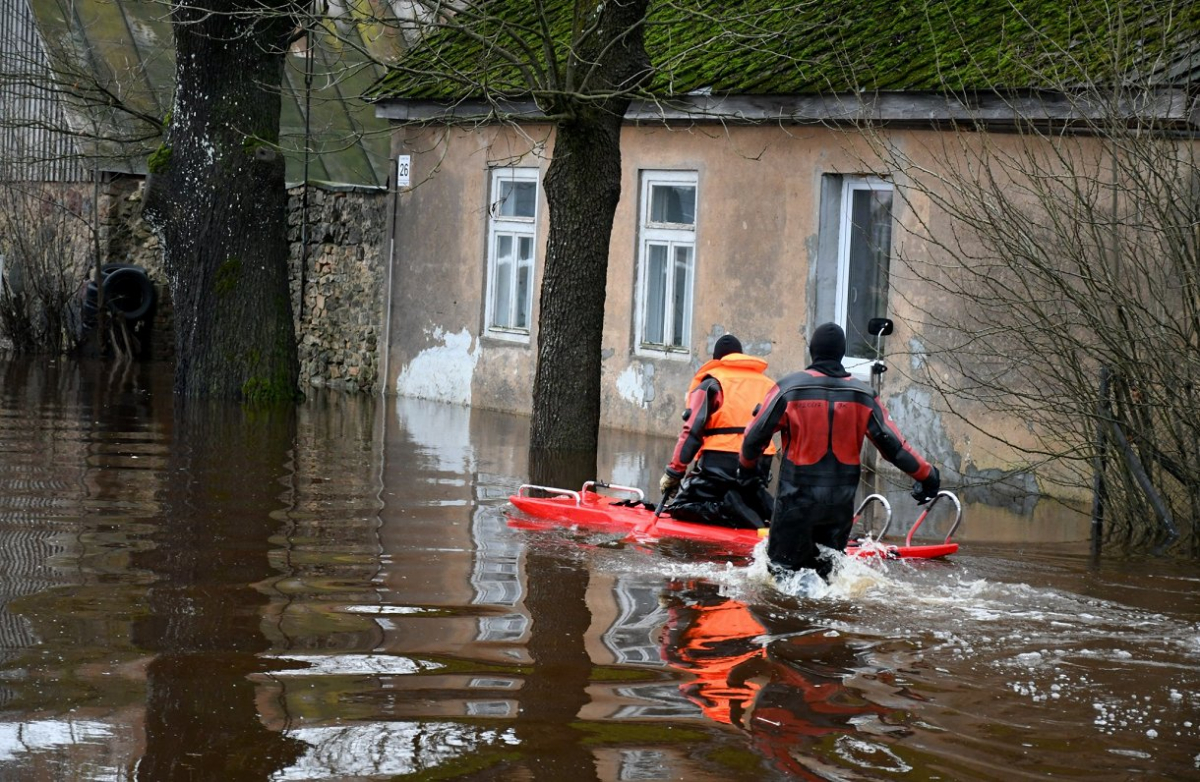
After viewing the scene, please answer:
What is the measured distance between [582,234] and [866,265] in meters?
3.68

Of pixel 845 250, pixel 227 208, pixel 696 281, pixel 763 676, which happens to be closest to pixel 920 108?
pixel 845 250

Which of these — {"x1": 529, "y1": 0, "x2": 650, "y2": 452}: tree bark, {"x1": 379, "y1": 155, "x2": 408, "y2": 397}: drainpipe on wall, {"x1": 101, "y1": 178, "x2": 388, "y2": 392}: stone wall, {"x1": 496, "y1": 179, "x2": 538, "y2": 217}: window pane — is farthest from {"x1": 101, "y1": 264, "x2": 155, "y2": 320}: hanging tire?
{"x1": 529, "y1": 0, "x2": 650, "y2": 452}: tree bark

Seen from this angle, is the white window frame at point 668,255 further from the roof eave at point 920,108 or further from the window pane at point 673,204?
the roof eave at point 920,108

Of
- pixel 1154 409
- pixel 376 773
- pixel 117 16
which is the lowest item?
pixel 376 773

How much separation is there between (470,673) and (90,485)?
6.18 m

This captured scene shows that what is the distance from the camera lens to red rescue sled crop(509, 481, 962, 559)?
10.9 metres

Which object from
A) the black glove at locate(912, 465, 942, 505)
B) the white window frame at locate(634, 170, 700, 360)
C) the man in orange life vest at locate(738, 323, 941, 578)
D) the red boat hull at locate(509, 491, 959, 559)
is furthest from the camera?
the white window frame at locate(634, 170, 700, 360)

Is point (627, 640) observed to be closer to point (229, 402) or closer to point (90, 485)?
point (90, 485)

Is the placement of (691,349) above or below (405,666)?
above

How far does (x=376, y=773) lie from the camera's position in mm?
5922

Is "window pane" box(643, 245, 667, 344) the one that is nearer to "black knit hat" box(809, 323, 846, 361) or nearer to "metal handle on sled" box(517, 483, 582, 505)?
"metal handle on sled" box(517, 483, 582, 505)

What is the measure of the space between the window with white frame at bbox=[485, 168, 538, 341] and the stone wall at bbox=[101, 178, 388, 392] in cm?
211

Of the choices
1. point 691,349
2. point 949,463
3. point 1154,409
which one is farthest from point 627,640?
point 691,349

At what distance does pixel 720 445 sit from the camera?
37.7ft
